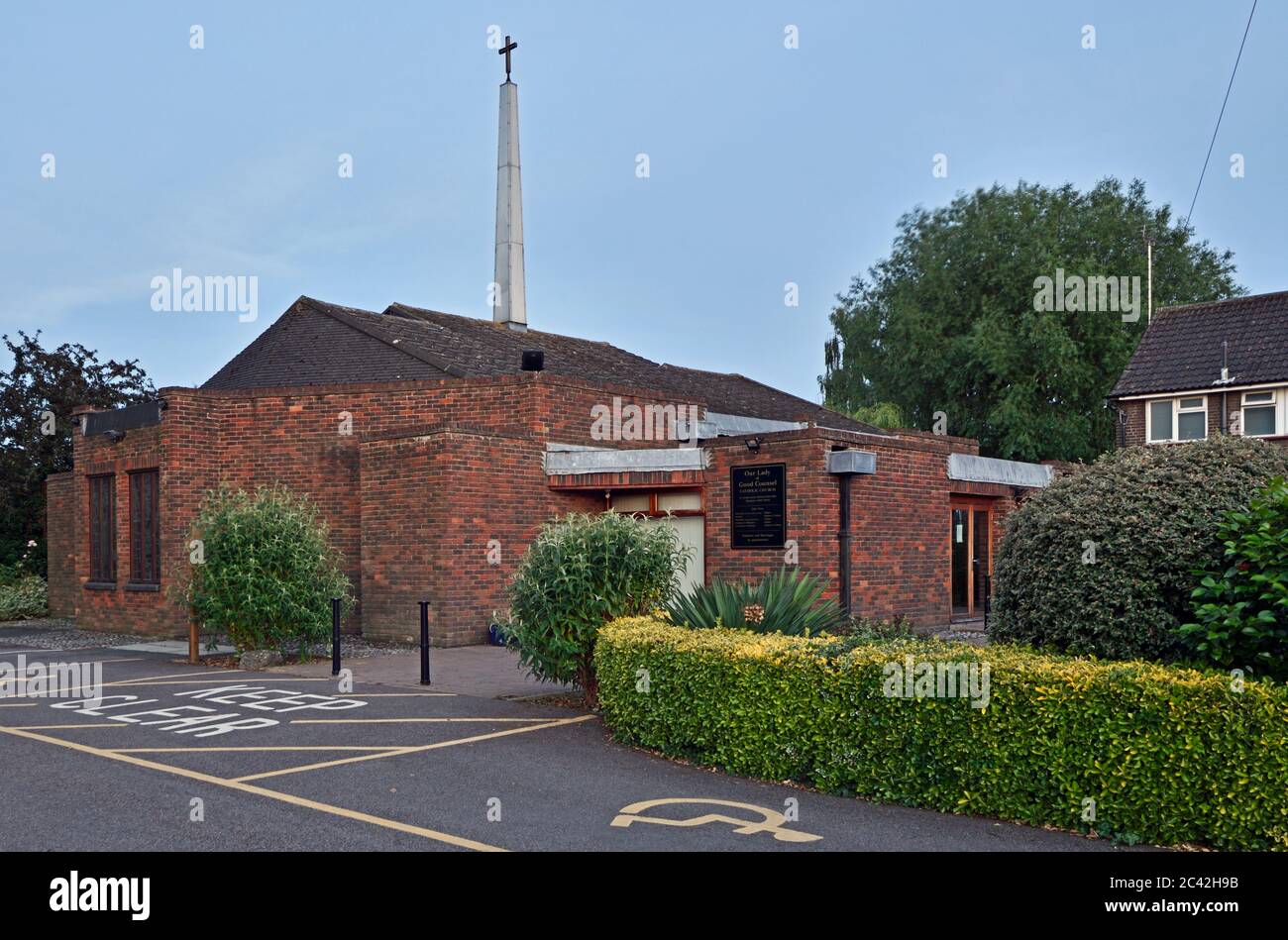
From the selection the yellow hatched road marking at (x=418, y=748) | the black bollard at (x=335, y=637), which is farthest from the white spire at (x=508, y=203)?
the yellow hatched road marking at (x=418, y=748)

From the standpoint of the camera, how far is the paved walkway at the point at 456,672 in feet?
38.8

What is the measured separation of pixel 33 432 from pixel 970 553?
24.1 m

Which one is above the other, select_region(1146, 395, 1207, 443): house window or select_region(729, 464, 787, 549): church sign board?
select_region(1146, 395, 1207, 443): house window

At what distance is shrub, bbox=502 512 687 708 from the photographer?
9.92m

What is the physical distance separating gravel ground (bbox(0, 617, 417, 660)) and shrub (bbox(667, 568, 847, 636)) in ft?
24.3

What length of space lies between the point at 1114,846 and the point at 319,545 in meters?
11.3

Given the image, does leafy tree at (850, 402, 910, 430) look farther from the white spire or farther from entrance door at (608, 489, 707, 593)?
entrance door at (608, 489, 707, 593)

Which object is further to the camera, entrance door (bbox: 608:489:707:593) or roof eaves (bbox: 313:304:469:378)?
roof eaves (bbox: 313:304:469:378)

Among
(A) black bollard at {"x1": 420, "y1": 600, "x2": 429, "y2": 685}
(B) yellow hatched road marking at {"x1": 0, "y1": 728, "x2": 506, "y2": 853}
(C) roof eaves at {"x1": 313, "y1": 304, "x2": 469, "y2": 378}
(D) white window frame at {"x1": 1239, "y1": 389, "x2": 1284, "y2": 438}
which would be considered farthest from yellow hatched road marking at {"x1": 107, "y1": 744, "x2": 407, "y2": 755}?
(D) white window frame at {"x1": 1239, "y1": 389, "x2": 1284, "y2": 438}

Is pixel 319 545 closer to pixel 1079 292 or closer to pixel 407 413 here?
pixel 407 413

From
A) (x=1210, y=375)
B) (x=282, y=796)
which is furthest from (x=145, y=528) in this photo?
(x=1210, y=375)

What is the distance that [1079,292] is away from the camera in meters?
36.1

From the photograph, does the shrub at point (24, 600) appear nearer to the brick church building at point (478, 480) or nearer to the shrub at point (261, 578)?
the brick church building at point (478, 480)
